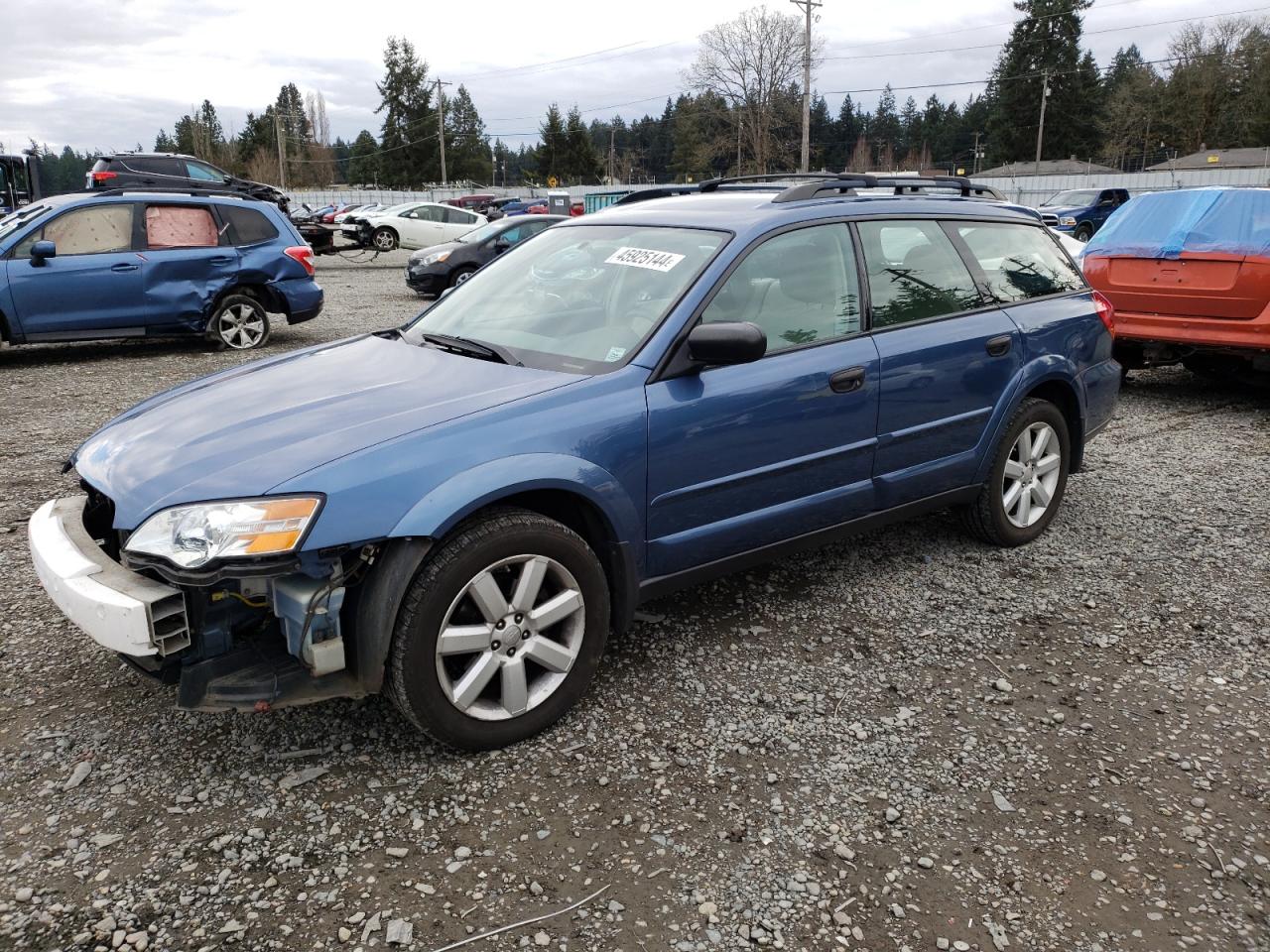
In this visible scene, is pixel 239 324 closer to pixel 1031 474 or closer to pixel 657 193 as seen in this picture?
pixel 657 193

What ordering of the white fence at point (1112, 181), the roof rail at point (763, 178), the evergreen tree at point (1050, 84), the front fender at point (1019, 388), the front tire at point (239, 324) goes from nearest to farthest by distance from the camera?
the front fender at point (1019, 388) < the roof rail at point (763, 178) < the front tire at point (239, 324) < the white fence at point (1112, 181) < the evergreen tree at point (1050, 84)

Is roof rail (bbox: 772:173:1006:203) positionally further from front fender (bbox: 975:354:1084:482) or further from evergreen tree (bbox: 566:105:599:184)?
evergreen tree (bbox: 566:105:599:184)

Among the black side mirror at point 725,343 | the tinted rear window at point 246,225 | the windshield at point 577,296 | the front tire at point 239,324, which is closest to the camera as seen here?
the black side mirror at point 725,343

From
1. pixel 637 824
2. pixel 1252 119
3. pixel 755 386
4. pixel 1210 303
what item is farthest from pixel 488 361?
pixel 1252 119

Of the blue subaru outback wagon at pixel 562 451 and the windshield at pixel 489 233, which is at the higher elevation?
the windshield at pixel 489 233

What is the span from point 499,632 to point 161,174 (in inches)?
754

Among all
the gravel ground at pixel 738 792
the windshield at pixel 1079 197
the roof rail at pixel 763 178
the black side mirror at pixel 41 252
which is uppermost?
the windshield at pixel 1079 197

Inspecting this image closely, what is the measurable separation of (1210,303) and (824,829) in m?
6.65

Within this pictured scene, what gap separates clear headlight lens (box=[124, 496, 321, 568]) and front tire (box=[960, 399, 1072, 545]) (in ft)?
10.7

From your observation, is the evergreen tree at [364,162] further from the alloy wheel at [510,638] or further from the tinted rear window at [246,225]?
the alloy wheel at [510,638]

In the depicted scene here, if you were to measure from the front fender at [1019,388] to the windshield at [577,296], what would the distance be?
1703mm

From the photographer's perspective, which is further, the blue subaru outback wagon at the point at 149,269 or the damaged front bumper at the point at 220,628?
the blue subaru outback wagon at the point at 149,269

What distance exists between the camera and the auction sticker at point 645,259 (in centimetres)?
362

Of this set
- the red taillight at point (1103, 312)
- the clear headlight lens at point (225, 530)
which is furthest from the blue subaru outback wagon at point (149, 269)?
the red taillight at point (1103, 312)
